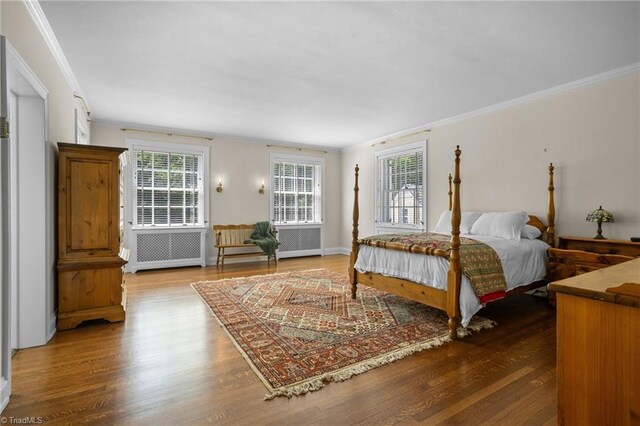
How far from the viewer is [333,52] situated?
307 centimetres

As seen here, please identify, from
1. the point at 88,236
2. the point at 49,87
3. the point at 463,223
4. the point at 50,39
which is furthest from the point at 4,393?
the point at 463,223

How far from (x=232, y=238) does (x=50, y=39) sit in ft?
13.7

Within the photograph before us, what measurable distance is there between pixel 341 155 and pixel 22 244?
6.38 meters

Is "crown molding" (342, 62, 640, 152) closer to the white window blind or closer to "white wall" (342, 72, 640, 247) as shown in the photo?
"white wall" (342, 72, 640, 247)

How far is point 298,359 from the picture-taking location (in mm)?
2354

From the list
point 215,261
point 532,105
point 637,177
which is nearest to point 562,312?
point 637,177

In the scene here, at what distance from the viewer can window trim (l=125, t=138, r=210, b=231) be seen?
18.6 ft

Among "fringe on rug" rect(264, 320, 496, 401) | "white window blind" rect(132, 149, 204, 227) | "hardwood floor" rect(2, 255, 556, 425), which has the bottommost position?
"hardwood floor" rect(2, 255, 556, 425)

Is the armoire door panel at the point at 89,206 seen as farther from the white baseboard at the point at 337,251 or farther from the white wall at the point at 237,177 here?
the white baseboard at the point at 337,251

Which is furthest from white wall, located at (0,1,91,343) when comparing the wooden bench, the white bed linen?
the white bed linen

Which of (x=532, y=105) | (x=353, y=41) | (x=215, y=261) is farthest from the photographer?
(x=215, y=261)

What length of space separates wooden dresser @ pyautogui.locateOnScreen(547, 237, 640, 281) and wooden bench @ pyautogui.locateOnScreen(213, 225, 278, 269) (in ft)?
14.7

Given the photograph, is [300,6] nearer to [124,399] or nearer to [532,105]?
[124,399]

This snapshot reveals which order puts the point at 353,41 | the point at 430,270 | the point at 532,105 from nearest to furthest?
1. the point at 353,41
2. the point at 430,270
3. the point at 532,105
